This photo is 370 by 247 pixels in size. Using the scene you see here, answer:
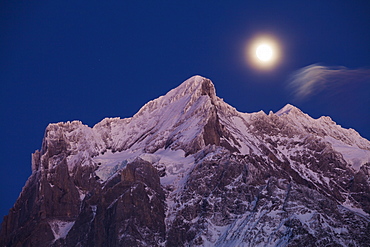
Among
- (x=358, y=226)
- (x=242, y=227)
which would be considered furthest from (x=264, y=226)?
(x=358, y=226)

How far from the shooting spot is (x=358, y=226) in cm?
19700

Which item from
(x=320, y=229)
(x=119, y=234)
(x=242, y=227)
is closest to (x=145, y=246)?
(x=119, y=234)

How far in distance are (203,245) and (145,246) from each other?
37.5 feet

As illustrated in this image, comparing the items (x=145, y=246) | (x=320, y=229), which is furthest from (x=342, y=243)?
(x=145, y=246)

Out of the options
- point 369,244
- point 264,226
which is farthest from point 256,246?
point 369,244

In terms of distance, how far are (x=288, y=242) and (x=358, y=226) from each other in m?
17.4

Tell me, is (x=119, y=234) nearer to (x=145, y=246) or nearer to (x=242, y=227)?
(x=145, y=246)

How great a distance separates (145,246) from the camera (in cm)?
19838

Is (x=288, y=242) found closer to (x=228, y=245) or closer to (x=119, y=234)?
(x=228, y=245)

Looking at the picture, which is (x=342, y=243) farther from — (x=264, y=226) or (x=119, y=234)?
(x=119, y=234)

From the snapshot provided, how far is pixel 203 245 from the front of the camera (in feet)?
653

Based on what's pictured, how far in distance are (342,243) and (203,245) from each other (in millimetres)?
27762

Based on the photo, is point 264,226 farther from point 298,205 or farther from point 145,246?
point 145,246

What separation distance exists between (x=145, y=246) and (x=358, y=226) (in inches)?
1648
